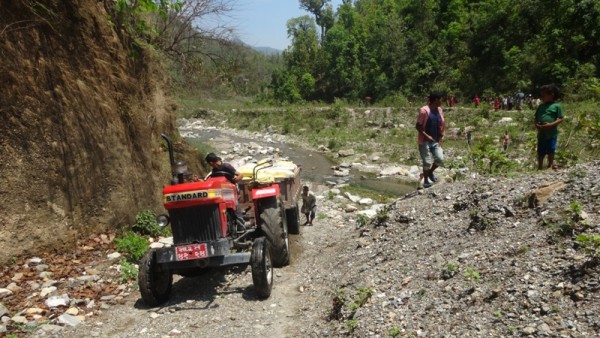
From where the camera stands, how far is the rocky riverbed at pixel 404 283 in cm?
407

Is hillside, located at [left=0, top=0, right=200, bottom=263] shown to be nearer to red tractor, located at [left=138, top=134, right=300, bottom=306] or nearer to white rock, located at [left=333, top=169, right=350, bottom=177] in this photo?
red tractor, located at [left=138, top=134, right=300, bottom=306]

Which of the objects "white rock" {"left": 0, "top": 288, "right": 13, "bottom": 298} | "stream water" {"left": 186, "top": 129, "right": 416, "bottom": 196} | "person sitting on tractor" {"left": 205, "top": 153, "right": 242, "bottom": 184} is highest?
"person sitting on tractor" {"left": 205, "top": 153, "right": 242, "bottom": 184}

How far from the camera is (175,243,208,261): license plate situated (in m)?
5.83

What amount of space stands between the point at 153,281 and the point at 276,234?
194 centimetres

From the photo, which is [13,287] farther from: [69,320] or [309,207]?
[309,207]

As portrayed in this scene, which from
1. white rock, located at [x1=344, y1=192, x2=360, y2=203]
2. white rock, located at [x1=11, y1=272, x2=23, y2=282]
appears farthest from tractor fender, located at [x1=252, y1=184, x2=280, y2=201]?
white rock, located at [x1=344, y1=192, x2=360, y2=203]

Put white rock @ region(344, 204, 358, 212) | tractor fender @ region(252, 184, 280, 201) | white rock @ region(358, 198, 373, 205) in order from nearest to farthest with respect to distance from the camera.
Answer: tractor fender @ region(252, 184, 280, 201)
white rock @ region(344, 204, 358, 212)
white rock @ region(358, 198, 373, 205)

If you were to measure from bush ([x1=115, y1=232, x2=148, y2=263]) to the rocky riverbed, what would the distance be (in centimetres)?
17

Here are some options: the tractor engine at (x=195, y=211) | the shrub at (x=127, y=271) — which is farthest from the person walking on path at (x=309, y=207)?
the tractor engine at (x=195, y=211)

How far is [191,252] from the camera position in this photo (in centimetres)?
585

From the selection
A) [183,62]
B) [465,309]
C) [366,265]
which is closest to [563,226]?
[465,309]

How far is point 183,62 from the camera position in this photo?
12992 mm

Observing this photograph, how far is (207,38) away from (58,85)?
6.19 metres

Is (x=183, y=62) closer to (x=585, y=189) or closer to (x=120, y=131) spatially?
(x=120, y=131)
